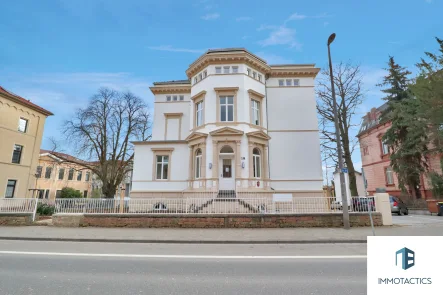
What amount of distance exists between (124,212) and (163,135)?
11336 millimetres

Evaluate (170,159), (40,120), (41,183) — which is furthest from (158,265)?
(41,183)

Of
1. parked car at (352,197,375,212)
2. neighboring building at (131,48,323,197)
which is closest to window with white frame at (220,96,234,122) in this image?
neighboring building at (131,48,323,197)

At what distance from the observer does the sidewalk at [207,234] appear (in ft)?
29.7

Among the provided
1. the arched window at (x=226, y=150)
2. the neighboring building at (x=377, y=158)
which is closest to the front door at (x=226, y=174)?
the arched window at (x=226, y=150)

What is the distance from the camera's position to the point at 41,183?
39.6 m

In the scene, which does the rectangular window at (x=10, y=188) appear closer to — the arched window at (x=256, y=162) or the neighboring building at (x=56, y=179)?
the neighboring building at (x=56, y=179)

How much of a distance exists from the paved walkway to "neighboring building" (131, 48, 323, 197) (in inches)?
259

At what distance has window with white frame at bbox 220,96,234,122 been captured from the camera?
61.9ft

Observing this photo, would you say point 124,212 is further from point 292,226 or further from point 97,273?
point 292,226

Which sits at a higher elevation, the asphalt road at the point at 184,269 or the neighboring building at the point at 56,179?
the neighboring building at the point at 56,179

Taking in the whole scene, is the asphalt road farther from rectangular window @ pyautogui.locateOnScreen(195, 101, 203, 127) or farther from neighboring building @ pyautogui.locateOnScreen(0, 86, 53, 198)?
neighboring building @ pyautogui.locateOnScreen(0, 86, 53, 198)

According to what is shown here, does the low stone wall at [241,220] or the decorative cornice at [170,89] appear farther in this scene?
the decorative cornice at [170,89]

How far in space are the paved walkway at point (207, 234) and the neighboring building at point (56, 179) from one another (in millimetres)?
30048

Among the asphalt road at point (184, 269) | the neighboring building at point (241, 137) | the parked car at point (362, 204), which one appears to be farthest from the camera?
the neighboring building at point (241, 137)
